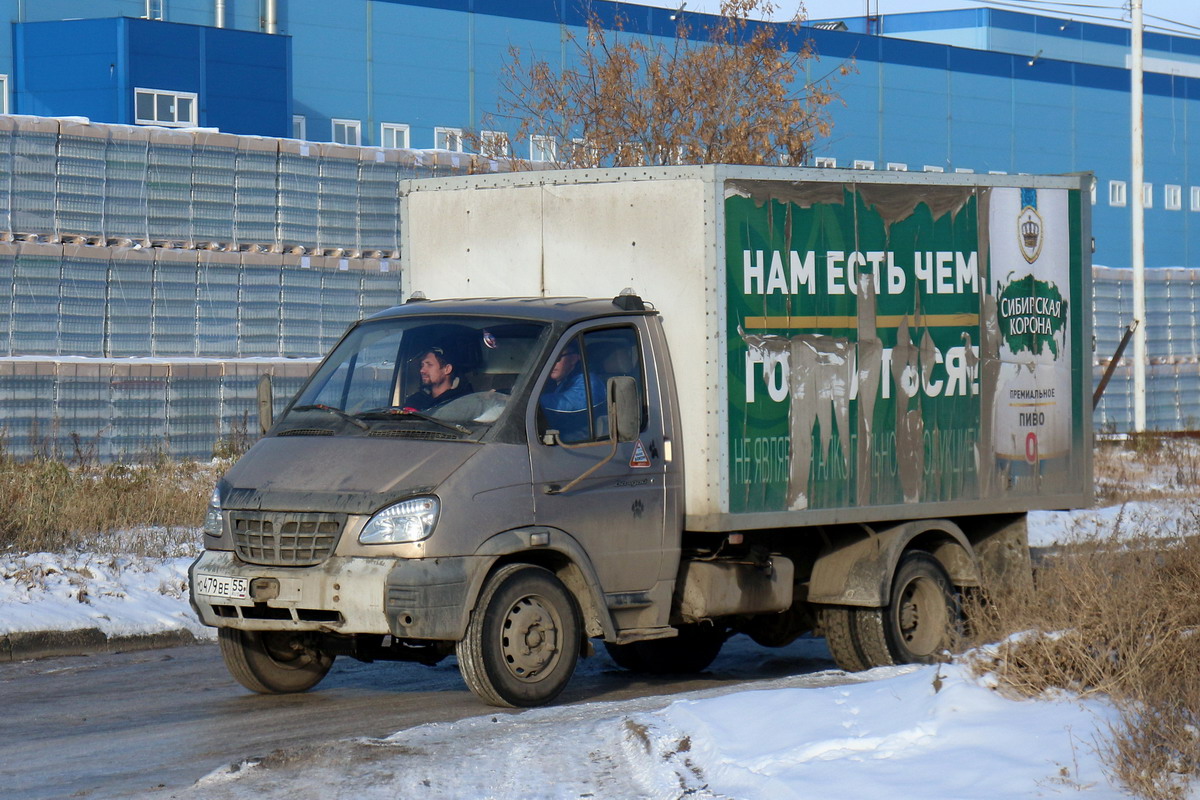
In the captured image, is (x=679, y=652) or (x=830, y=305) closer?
(x=830, y=305)

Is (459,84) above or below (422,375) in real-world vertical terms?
above

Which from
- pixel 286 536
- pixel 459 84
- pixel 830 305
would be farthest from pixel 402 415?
pixel 459 84

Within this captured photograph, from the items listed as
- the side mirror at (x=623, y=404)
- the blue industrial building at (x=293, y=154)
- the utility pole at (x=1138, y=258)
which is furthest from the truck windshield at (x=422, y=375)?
the utility pole at (x=1138, y=258)

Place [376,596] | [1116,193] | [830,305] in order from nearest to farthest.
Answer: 1. [376,596]
2. [830,305]
3. [1116,193]

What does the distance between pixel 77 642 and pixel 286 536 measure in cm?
376

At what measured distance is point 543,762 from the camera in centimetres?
732

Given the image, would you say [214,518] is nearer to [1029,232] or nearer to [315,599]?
[315,599]

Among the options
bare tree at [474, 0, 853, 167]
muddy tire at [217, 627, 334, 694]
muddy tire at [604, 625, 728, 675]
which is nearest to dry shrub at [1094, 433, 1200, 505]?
bare tree at [474, 0, 853, 167]

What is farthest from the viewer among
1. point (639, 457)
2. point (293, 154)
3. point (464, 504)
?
point (293, 154)

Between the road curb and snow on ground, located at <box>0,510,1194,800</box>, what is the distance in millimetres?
4447

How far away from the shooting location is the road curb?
11.5 metres

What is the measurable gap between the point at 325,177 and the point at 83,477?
22.9 feet

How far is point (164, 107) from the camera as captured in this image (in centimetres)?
3650

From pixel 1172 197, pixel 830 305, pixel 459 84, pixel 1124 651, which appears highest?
pixel 459 84
